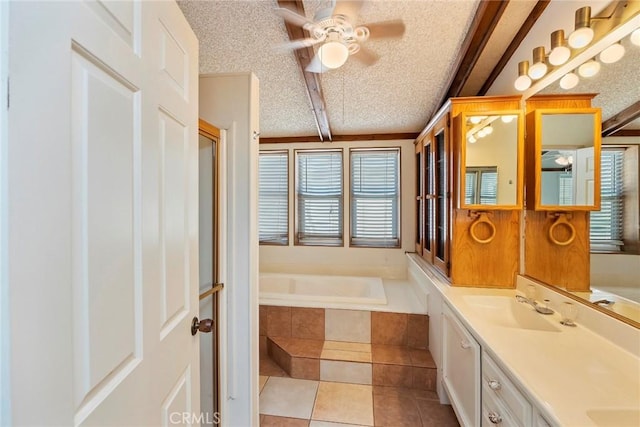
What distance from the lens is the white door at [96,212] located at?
424mm

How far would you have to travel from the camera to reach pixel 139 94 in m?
0.71

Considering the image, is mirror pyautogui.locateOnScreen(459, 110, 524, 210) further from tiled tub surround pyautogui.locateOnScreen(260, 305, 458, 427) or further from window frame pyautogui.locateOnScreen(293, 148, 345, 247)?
window frame pyautogui.locateOnScreen(293, 148, 345, 247)

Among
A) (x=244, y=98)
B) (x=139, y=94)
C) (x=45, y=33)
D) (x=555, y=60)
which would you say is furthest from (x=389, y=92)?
(x=45, y=33)

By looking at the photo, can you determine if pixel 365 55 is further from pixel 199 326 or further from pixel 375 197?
pixel 375 197

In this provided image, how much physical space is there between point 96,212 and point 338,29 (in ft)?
4.54

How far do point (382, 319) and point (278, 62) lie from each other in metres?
2.24

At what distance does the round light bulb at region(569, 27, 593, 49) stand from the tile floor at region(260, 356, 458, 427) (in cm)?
232

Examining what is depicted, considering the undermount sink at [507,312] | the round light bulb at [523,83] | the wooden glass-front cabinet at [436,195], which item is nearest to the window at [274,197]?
the wooden glass-front cabinet at [436,195]

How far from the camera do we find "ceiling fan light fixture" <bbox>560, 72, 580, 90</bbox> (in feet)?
4.88

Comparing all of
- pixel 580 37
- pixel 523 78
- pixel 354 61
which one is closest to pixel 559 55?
pixel 580 37

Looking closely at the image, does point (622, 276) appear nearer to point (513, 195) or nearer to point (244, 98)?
point (513, 195)

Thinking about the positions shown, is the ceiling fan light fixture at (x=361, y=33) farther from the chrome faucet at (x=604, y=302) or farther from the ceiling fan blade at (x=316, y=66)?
the chrome faucet at (x=604, y=302)

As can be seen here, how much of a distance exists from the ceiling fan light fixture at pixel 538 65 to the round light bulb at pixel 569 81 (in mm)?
140

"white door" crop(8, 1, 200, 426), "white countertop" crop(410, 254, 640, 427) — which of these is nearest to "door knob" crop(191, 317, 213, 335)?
"white door" crop(8, 1, 200, 426)
